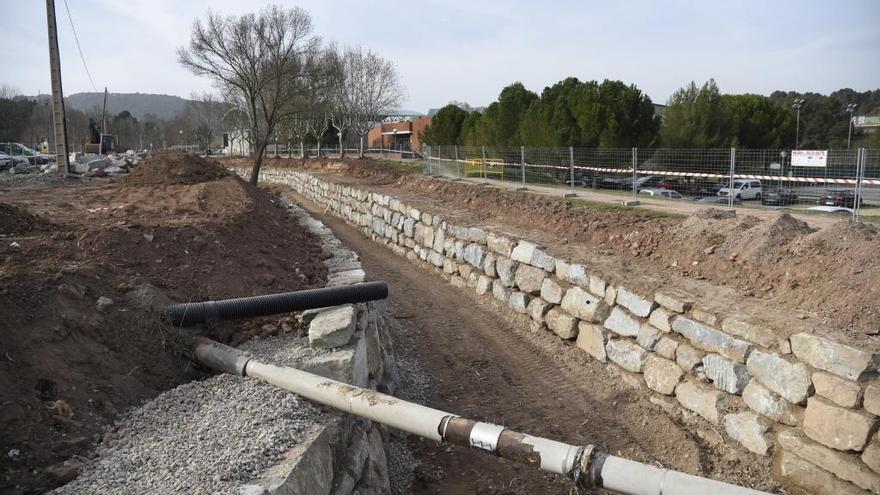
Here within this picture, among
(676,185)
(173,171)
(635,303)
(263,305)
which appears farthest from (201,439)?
(676,185)

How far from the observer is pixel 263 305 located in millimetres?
5117

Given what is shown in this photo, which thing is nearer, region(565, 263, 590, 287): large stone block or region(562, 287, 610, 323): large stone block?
region(562, 287, 610, 323): large stone block

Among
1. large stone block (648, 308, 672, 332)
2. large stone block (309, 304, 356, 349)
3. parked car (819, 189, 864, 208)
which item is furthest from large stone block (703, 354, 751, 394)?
parked car (819, 189, 864, 208)

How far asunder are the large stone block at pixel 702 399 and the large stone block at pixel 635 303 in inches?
36.2

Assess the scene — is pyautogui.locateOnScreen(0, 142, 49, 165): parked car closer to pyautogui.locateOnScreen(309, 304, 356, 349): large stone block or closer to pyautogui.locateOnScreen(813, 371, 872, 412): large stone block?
pyautogui.locateOnScreen(309, 304, 356, 349): large stone block

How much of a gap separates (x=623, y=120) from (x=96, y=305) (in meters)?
24.0

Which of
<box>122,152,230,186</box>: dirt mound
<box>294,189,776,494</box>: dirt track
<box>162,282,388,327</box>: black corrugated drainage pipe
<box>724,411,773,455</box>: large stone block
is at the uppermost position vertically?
<box>122,152,230,186</box>: dirt mound

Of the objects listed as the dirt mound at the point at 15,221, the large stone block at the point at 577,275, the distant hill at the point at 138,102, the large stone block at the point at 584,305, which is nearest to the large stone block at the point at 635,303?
the large stone block at the point at 584,305

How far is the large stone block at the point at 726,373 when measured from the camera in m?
5.20

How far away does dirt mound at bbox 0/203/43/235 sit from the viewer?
6.12 m

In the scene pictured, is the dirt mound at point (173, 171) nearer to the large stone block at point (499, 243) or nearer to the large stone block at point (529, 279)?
the large stone block at point (499, 243)

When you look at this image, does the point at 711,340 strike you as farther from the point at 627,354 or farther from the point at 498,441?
the point at 498,441

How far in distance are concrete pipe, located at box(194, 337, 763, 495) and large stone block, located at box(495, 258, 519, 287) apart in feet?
17.9

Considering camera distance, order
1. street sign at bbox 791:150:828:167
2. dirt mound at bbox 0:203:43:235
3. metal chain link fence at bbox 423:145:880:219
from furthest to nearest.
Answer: street sign at bbox 791:150:828:167 → metal chain link fence at bbox 423:145:880:219 → dirt mound at bbox 0:203:43:235
